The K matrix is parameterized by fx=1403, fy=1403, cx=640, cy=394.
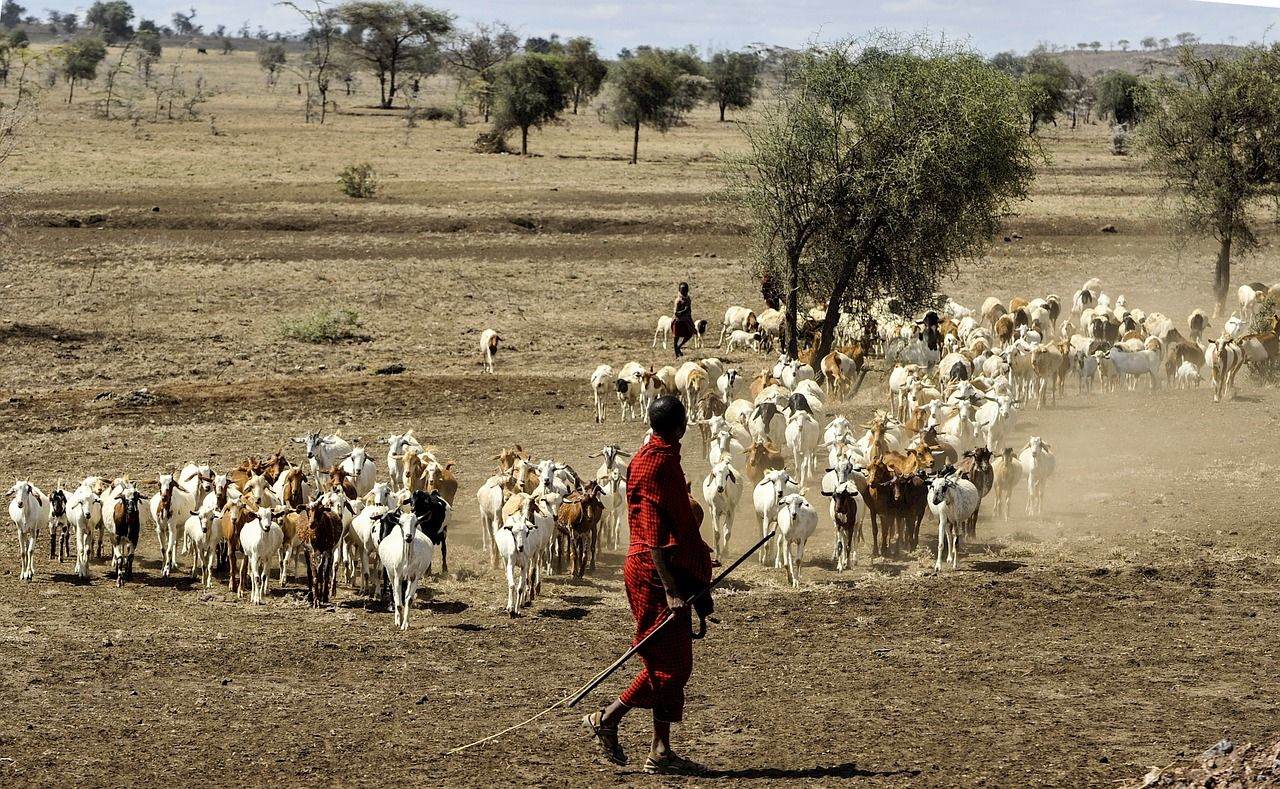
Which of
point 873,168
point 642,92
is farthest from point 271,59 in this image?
point 873,168

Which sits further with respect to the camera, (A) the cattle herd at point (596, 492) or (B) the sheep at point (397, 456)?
(B) the sheep at point (397, 456)

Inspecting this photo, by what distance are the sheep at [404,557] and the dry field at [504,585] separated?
0.28m

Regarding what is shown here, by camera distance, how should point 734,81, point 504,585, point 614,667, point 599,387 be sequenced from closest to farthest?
1. point 614,667
2. point 504,585
3. point 599,387
4. point 734,81

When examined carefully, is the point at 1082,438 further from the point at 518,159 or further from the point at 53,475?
the point at 518,159

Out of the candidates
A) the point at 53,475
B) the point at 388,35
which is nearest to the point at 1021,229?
the point at 53,475

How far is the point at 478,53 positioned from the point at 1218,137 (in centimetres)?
5706

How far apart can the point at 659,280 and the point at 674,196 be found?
1418 cm

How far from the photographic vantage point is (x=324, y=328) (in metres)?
27.1

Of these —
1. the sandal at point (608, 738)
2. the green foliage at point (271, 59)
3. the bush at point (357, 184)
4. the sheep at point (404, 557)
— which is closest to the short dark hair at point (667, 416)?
the sandal at point (608, 738)

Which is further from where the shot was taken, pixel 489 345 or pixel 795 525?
pixel 489 345

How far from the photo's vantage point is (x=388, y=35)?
81625 millimetres

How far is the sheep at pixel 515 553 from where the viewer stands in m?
12.8

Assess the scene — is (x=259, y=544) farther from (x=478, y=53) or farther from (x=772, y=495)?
(x=478, y=53)

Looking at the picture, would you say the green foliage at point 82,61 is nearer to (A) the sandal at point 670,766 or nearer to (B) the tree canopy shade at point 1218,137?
(B) the tree canopy shade at point 1218,137
